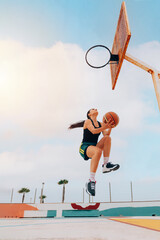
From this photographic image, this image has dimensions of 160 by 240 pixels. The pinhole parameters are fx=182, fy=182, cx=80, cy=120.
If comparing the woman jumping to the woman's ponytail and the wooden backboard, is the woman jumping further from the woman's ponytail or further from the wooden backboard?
the wooden backboard

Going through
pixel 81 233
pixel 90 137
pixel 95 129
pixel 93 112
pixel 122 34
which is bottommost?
A: pixel 81 233

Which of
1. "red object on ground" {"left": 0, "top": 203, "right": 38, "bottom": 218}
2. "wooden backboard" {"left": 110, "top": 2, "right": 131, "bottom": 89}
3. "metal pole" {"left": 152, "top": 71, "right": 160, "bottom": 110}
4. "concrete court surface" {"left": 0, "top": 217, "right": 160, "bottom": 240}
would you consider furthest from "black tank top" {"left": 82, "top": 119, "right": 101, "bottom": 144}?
"red object on ground" {"left": 0, "top": 203, "right": 38, "bottom": 218}

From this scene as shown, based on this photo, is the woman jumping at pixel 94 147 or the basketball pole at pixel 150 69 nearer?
the basketball pole at pixel 150 69

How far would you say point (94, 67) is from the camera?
5.73m

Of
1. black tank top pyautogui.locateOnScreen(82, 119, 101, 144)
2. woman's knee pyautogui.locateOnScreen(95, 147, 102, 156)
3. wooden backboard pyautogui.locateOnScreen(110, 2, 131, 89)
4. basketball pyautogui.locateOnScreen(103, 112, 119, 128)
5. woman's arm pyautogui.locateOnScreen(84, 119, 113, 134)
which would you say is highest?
wooden backboard pyautogui.locateOnScreen(110, 2, 131, 89)

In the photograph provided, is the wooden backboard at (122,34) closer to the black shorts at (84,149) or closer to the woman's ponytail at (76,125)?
the woman's ponytail at (76,125)

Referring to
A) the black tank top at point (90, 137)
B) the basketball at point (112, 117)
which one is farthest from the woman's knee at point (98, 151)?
the basketball at point (112, 117)

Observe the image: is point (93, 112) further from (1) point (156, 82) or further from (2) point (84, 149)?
(1) point (156, 82)

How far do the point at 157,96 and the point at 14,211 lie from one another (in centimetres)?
2279

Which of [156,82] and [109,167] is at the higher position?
[156,82]

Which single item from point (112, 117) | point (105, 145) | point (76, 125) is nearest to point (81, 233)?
point (105, 145)

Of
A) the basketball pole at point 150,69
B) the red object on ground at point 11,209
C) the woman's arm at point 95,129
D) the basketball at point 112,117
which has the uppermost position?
the basketball pole at point 150,69

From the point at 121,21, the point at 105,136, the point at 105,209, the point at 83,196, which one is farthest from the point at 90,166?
the point at 83,196

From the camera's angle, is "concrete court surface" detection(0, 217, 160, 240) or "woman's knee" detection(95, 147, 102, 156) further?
"woman's knee" detection(95, 147, 102, 156)
